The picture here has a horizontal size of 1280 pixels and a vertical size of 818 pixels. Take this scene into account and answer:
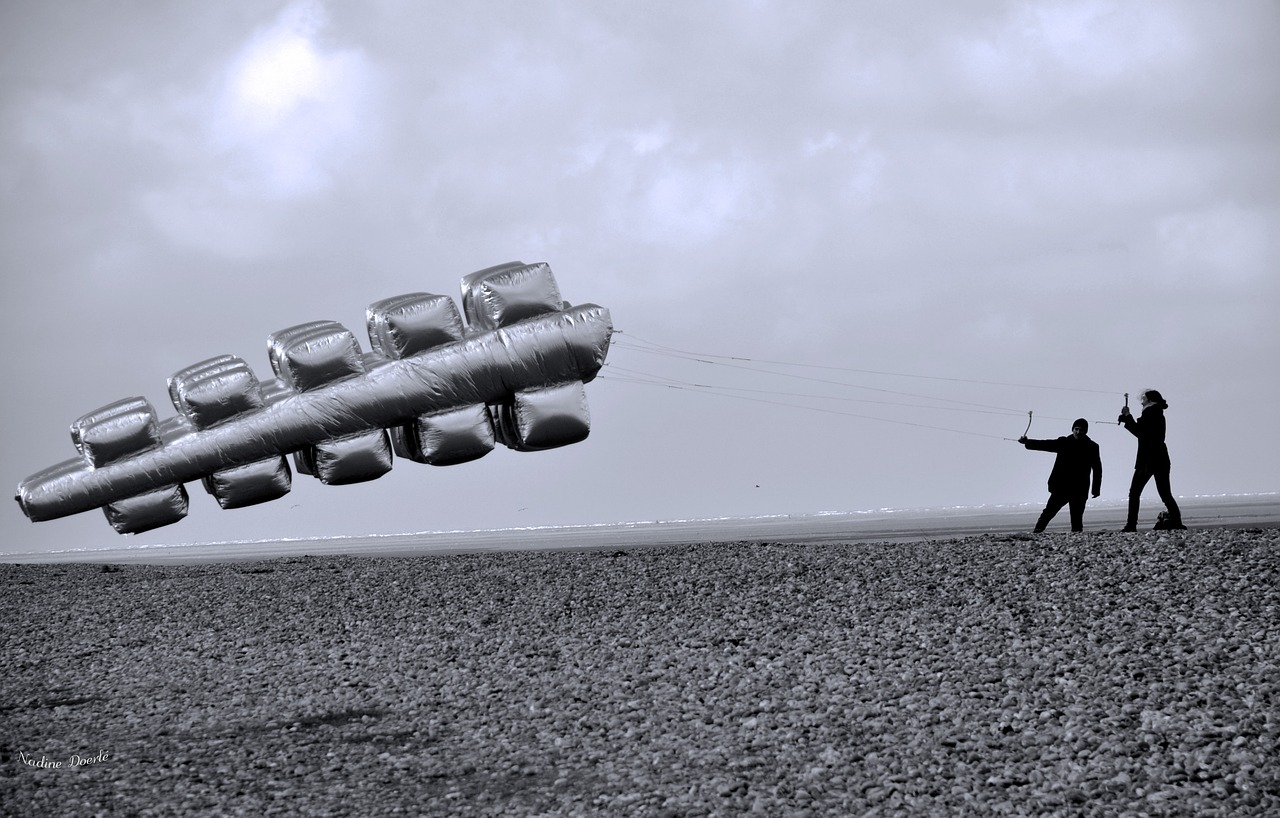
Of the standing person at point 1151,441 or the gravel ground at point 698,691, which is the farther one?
the standing person at point 1151,441

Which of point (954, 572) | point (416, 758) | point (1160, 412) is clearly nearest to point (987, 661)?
point (954, 572)

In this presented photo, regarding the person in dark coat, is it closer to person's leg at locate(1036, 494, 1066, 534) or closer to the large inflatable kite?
person's leg at locate(1036, 494, 1066, 534)

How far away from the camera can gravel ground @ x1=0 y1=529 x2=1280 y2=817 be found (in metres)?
7.95

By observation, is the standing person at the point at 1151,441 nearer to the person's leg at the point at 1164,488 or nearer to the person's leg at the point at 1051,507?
the person's leg at the point at 1164,488

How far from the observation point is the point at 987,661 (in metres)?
10.6

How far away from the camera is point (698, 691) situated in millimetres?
10383

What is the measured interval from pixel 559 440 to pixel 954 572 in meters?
6.09

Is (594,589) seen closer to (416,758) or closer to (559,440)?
(559,440)
